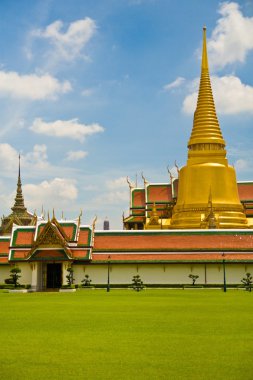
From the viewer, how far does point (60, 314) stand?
20.4m

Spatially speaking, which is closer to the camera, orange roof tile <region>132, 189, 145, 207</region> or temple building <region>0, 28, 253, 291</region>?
temple building <region>0, 28, 253, 291</region>

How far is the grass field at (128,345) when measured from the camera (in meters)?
9.98

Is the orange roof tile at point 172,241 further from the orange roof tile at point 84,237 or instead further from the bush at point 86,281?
the bush at point 86,281

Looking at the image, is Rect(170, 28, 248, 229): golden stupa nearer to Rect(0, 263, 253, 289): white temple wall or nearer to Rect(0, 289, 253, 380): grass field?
Rect(0, 263, 253, 289): white temple wall

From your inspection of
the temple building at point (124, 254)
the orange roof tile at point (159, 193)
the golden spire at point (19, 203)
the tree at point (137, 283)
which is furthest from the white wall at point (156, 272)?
the golden spire at point (19, 203)

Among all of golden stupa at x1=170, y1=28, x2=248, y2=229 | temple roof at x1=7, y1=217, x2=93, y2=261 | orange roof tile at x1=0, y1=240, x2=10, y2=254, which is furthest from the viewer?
golden stupa at x1=170, y1=28, x2=248, y2=229

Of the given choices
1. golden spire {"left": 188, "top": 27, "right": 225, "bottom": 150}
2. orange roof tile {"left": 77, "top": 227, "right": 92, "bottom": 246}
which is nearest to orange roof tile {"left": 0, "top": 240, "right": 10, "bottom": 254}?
orange roof tile {"left": 77, "top": 227, "right": 92, "bottom": 246}

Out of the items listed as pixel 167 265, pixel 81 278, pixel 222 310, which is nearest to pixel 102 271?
pixel 81 278

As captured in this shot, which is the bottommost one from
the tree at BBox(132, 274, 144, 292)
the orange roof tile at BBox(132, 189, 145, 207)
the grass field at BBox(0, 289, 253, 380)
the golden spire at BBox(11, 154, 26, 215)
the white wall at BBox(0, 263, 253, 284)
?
the grass field at BBox(0, 289, 253, 380)

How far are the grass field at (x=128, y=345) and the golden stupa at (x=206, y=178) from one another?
3399 centimetres

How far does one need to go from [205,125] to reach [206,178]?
4818mm

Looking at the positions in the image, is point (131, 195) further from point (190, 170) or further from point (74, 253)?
point (74, 253)

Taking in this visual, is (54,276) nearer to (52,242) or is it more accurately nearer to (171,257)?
(52,242)

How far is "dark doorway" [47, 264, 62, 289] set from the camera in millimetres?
43719
